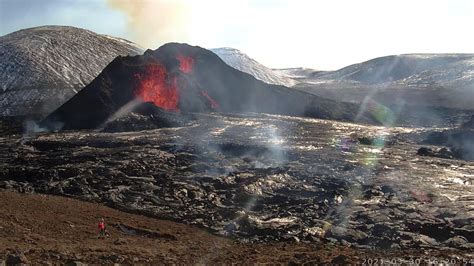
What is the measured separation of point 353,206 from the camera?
22.5m

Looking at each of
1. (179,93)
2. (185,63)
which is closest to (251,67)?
(185,63)

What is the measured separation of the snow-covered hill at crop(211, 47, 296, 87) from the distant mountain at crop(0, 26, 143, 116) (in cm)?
4522

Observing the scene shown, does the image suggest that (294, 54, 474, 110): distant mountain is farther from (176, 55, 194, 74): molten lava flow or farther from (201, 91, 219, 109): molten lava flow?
(176, 55, 194, 74): molten lava flow

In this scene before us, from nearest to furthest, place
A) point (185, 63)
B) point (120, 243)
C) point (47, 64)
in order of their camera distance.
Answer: point (120, 243)
point (185, 63)
point (47, 64)

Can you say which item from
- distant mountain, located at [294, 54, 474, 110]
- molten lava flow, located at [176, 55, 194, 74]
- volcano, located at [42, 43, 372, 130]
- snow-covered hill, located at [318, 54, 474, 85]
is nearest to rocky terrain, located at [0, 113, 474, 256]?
volcano, located at [42, 43, 372, 130]

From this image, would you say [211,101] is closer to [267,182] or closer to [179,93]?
[179,93]

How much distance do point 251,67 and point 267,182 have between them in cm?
13866

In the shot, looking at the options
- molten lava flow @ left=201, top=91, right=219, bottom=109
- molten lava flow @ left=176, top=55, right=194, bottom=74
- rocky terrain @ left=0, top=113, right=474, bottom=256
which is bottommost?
rocky terrain @ left=0, top=113, right=474, bottom=256

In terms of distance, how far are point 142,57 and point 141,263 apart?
187 feet

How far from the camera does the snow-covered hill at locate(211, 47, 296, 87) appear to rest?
493ft

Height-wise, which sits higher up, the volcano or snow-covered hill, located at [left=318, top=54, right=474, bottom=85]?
snow-covered hill, located at [left=318, top=54, right=474, bottom=85]

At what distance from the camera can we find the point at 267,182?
87.8 ft

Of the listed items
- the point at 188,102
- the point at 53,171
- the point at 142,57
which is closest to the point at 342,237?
the point at 53,171

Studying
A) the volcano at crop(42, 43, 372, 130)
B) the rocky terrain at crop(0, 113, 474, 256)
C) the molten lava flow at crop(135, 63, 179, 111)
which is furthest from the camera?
the molten lava flow at crop(135, 63, 179, 111)
